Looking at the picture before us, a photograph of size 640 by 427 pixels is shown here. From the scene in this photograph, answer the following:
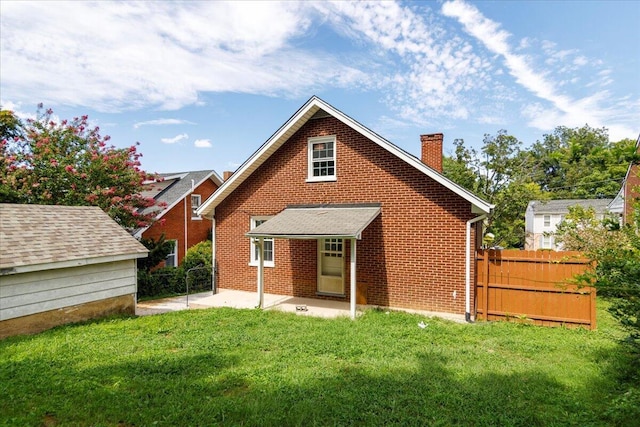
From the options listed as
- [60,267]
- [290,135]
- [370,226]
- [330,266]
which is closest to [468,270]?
[370,226]

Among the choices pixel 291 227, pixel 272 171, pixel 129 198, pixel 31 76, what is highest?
pixel 31 76

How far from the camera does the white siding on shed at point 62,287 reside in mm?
7594

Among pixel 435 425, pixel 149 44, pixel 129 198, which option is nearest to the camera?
pixel 435 425

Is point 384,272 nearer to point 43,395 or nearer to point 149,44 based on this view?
point 43,395

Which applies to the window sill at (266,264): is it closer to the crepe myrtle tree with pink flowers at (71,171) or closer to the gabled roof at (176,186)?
the crepe myrtle tree with pink flowers at (71,171)

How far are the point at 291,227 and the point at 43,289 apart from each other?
6.18m

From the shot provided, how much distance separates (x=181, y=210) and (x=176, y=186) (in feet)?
8.11

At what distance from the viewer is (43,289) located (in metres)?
8.17

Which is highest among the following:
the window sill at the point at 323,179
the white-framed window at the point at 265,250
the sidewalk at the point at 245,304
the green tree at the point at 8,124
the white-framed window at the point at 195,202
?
the green tree at the point at 8,124

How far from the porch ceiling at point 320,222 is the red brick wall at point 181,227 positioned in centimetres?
942

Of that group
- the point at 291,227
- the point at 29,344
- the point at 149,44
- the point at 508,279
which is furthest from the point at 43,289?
the point at 508,279

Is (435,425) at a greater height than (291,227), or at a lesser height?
lesser

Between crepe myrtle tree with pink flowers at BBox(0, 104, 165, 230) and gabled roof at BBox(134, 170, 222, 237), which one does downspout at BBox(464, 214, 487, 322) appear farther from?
gabled roof at BBox(134, 170, 222, 237)

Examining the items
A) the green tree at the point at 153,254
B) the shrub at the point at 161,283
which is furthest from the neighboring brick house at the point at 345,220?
the green tree at the point at 153,254
